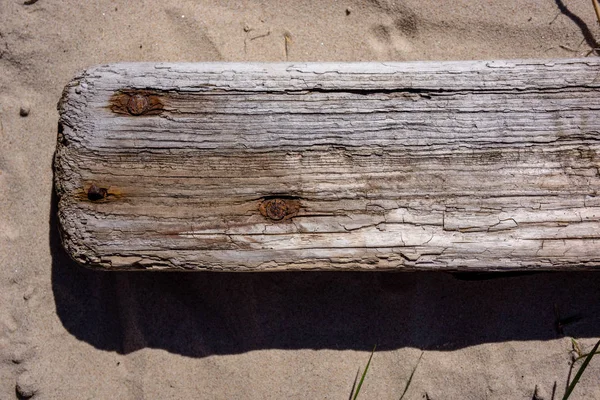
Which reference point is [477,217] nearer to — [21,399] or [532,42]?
[532,42]

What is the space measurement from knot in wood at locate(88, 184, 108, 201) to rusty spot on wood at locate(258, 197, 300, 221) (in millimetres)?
A: 600

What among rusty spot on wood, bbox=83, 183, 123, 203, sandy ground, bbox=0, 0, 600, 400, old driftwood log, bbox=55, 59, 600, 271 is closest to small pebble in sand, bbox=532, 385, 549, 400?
sandy ground, bbox=0, 0, 600, 400

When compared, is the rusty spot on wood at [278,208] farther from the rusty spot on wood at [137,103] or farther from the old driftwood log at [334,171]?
the rusty spot on wood at [137,103]

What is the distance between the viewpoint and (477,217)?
186 cm

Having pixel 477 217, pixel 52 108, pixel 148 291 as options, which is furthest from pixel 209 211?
pixel 52 108

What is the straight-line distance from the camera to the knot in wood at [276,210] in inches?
73.4

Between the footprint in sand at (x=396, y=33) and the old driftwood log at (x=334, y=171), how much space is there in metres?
0.66

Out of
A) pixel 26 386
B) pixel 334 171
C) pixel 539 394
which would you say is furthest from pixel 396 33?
pixel 26 386

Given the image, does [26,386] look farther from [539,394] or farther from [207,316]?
[539,394]

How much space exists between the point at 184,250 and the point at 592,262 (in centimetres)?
157

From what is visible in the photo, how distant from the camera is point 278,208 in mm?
1863

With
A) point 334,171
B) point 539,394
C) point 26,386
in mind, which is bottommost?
point 26,386

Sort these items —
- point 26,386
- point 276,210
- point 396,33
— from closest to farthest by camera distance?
point 276,210 < point 26,386 < point 396,33

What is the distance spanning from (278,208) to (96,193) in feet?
2.29
